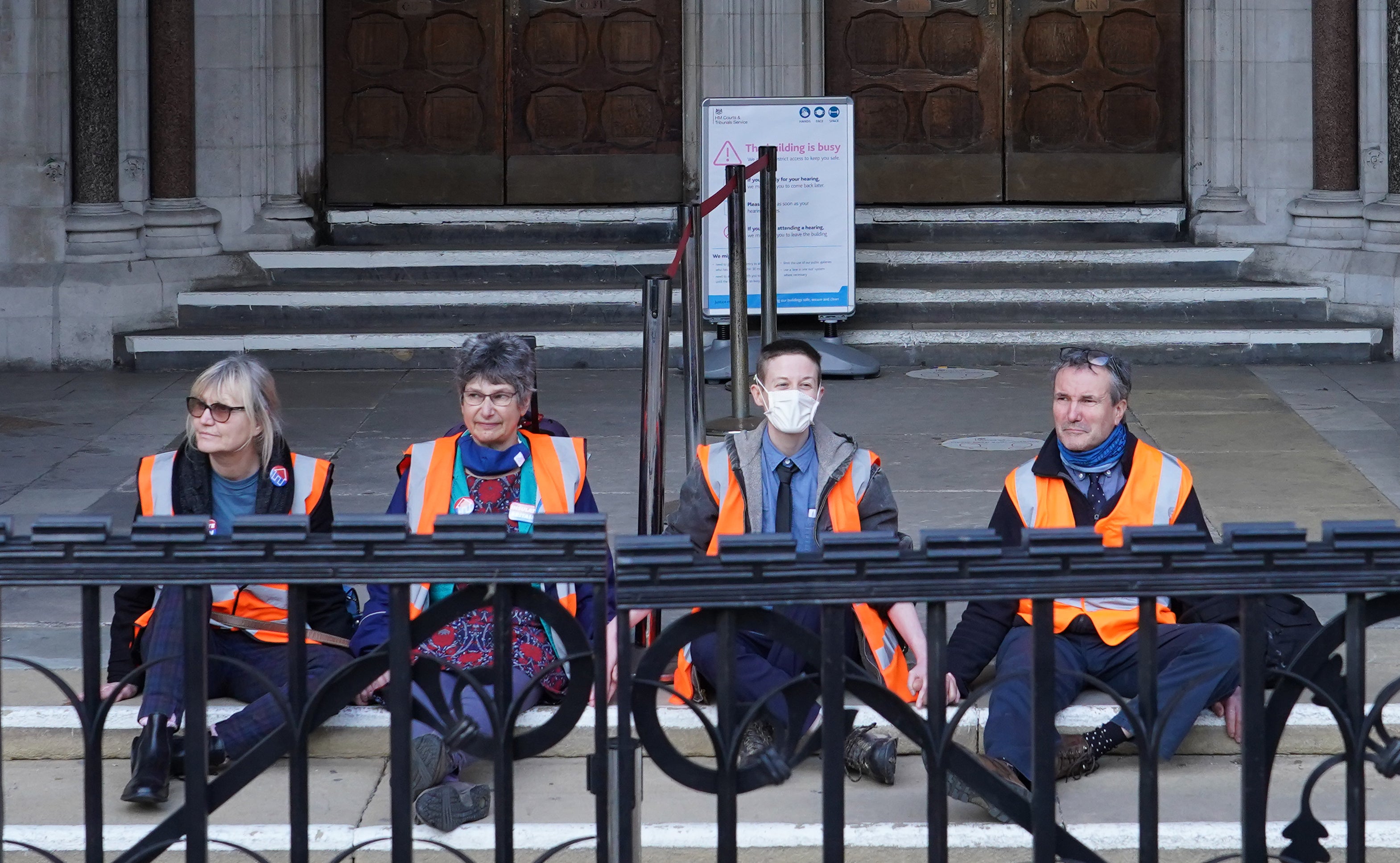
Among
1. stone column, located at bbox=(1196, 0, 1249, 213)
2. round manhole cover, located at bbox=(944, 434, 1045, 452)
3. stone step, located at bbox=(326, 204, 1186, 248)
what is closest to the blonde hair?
round manhole cover, located at bbox=(944, 434, 1045, 452)

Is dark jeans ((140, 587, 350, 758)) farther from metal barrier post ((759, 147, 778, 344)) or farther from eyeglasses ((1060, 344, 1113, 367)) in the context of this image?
metal barrier post ((759, 147, 778, 344))

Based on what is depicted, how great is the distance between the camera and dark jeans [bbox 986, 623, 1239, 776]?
420 cm

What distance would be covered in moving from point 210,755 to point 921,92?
28.9ft

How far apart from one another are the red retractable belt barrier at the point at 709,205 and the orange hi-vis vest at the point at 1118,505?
1.43 meters

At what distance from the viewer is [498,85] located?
12016 millimetres

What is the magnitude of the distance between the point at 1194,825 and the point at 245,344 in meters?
7.53

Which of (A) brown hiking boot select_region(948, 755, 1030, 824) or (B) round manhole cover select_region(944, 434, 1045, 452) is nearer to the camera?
(A) brown hiking boot select_region(948, 755, 1030, 824)

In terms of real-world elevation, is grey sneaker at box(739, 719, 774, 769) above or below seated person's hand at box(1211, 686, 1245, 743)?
below

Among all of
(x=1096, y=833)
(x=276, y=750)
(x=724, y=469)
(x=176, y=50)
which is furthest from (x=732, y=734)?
(x=176, y=50)

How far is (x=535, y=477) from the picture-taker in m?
4.62

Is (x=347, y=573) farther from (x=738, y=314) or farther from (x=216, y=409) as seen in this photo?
(x=738, y=314)

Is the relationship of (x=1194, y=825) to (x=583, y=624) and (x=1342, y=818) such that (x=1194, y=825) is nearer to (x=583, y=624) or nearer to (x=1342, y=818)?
(x=1342, y=818)

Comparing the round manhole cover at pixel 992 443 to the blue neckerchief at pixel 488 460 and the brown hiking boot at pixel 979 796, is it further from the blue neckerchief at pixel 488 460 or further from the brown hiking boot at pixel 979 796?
the brown hiking boot at pixel 979 796

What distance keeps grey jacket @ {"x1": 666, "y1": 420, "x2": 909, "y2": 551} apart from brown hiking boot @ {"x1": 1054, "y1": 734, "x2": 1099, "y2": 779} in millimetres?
704
